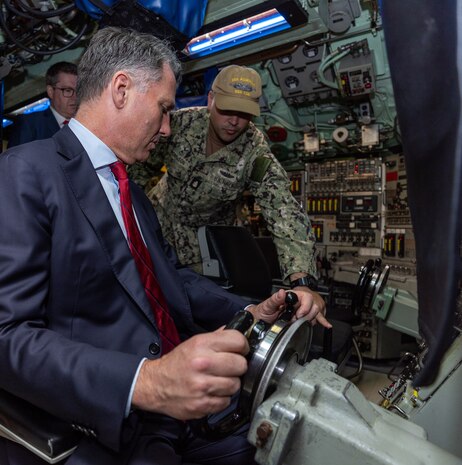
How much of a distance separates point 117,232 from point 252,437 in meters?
0.62

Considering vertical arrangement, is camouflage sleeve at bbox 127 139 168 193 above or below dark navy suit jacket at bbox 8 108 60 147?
below

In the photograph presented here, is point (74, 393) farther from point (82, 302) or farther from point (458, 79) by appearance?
point (458, 79)

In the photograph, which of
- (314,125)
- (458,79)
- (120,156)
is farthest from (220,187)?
(314,125)

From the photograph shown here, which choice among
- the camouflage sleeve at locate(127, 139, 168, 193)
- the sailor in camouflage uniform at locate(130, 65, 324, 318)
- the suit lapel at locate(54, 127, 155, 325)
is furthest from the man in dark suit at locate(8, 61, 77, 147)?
the suit lapel at locate(54, 127, 155, 325)

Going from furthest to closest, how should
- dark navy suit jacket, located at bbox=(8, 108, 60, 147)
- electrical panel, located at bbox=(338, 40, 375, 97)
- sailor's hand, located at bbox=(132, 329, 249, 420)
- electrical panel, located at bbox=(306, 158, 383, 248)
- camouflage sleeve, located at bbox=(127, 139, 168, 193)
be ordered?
electrical panel, located at bbox=(306, 158, 383, 248)
electrical panel, located at bbox=(338, 40, 375, 97)
dark navy suit jacket, located at bbox=(8, 108, 60, 147)
camouflage sleeve, located at bbox=(127, 139, 168, 193)
sailor's hand, located at bbox=(132, 329, 249, 420)

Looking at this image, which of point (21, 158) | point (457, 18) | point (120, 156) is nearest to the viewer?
point (457, 18)

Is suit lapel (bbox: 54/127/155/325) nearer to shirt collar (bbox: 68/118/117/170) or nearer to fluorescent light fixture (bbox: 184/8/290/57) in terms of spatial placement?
shirt collar (bbox: 68/118/117/170)

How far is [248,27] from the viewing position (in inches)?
114

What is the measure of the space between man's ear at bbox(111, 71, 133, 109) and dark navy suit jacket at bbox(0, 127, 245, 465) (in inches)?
7.4

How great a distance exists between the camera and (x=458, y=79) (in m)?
0.42

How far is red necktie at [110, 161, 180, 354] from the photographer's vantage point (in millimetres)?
1086

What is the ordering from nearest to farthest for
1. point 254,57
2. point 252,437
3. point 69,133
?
point 252,437 < point 69,133 < point 254,57

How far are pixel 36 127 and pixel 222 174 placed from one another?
1.82m

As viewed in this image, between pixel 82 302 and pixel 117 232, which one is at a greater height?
pixel 117 232
